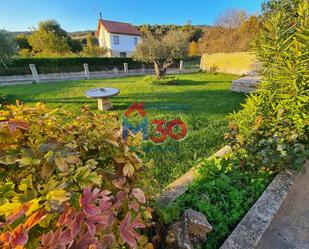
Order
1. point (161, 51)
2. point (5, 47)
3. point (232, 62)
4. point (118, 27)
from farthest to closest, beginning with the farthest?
1. point (118, 27)
2. point (232, 62)
3. point (161, 51)
4. point (5, 47)

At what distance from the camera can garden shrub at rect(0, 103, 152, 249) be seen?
2.13 ft

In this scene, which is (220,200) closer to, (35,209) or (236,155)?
(236,155)

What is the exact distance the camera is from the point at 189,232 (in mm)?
1445

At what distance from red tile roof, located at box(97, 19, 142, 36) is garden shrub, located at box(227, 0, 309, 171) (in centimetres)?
3123

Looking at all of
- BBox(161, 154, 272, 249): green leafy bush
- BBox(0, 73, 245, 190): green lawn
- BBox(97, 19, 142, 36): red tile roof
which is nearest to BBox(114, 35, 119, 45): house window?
BBox(97, 19, 142, 36): red tile roof

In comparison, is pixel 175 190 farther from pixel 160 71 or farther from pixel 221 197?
pixel 160 71

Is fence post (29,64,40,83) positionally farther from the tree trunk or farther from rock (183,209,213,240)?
rock (183,209,213,240)

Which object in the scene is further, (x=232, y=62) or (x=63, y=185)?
(x=232, y=62)

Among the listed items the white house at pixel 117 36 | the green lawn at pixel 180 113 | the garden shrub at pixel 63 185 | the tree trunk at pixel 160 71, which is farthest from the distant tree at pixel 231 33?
the garden shrub at pixel 63 185

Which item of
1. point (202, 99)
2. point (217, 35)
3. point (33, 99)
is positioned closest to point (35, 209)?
point (202, 99)

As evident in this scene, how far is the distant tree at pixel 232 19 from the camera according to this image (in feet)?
70.4

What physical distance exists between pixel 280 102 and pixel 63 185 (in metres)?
2.63

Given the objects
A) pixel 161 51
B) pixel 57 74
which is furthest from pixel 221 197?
pixel 57 74

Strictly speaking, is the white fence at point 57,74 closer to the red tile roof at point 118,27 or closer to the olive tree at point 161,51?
the olive tree at point 161,51
